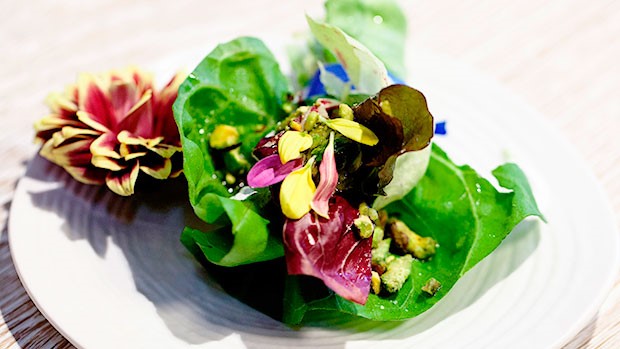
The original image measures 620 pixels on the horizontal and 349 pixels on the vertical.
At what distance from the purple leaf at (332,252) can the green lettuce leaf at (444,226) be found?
7 cm

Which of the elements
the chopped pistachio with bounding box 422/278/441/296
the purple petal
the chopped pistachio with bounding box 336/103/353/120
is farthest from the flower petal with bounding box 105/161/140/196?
the chopped pistachio with bounding box 422/278/441/296

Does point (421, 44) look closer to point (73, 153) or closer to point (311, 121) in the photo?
point (311, 121)

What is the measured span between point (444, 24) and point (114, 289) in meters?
1.27

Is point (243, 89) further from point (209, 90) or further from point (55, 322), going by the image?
point (55, 322)

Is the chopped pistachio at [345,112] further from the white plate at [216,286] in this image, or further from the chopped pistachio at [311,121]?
the white plate at [216,286]

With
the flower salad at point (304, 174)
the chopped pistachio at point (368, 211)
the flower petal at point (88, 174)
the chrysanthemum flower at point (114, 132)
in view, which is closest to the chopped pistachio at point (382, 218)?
the flower salad at point (304, 174)

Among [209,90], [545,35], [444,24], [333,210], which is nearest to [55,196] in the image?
[209,90]

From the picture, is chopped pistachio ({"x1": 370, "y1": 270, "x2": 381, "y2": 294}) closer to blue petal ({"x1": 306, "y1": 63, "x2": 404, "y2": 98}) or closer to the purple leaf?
the purple leaf

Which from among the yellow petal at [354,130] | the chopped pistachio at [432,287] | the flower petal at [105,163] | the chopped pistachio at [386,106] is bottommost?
the chopped pistachio at [432,287]

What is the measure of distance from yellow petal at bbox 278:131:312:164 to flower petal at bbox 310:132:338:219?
3cm

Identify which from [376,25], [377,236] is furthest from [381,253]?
[376,25]

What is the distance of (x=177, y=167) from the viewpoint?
119cm

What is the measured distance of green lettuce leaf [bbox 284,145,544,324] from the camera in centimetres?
Result: 103

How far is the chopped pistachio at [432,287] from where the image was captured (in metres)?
1.08
